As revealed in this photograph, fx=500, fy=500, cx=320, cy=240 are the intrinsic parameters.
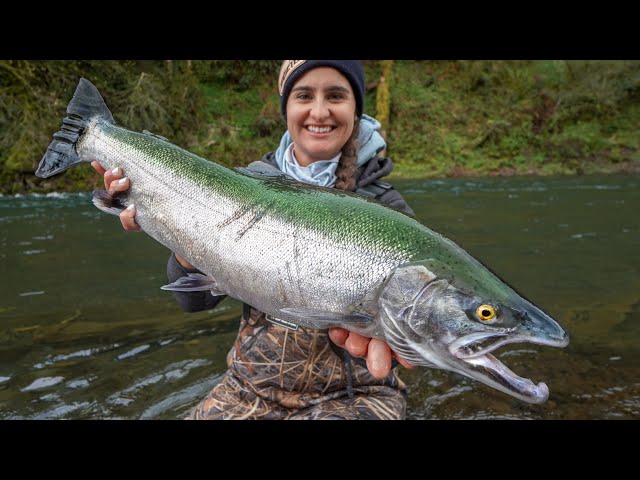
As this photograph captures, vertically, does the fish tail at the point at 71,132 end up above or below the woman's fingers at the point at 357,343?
above

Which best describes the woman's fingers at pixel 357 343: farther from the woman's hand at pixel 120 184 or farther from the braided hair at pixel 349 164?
the woman's hand at pixel 120 184

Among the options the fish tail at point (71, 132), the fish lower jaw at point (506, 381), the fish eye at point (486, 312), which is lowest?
the fish lower jaw at point (506, 381)

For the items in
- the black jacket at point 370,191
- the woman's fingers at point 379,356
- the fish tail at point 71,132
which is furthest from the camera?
the black jacket at point 370,191

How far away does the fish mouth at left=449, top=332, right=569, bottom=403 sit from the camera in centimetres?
170

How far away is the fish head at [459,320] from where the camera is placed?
1786mm

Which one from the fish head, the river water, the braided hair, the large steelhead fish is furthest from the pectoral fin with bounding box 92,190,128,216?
the river water

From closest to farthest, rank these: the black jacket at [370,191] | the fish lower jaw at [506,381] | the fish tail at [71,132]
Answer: the fish lower jaw at [506,381] → the fish tail at [71,132] → the black jacket at [370,191]

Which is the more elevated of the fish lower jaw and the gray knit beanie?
the gray knit beanie

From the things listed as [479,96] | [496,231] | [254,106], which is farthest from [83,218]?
[479,96]

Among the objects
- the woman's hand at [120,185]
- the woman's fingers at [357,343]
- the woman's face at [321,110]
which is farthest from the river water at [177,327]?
the woman's hand at [120,185]

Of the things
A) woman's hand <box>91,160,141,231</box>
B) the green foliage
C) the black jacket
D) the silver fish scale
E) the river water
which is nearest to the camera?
the silver fish scale

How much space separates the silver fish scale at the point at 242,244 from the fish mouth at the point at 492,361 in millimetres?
400

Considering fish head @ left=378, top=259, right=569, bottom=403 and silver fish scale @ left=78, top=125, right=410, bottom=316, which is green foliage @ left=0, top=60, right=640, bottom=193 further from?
fish head @ left=378, top=259, right=569, bottom=403

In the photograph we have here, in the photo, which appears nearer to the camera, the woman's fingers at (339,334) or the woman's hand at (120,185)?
the woman's fingers at (339,334)
